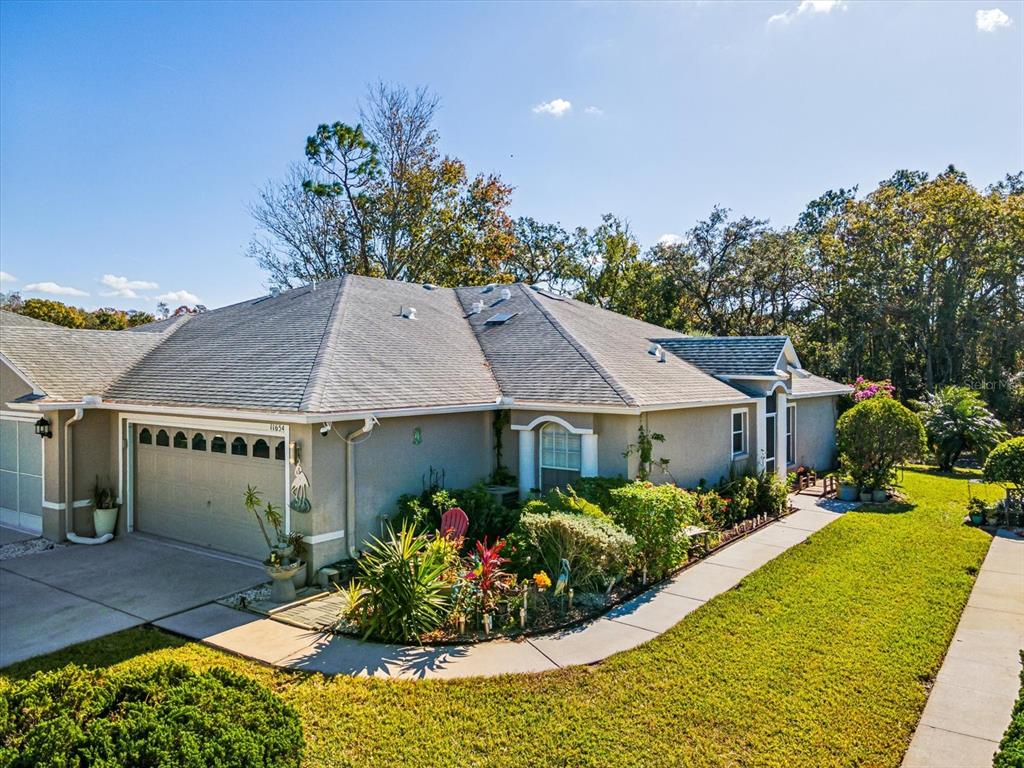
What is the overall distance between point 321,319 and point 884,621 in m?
12.5

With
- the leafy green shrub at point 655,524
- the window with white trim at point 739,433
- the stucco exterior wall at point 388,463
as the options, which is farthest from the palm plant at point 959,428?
the stucco exterior wall at point 388,463

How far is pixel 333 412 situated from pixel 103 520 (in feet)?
22.8

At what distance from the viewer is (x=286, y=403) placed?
993 centimetres

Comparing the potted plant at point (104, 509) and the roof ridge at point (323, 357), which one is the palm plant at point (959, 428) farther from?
the potted plant at point (104, 509)

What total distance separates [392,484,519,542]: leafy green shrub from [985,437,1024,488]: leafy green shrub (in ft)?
39.0

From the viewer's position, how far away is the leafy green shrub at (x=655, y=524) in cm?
1019

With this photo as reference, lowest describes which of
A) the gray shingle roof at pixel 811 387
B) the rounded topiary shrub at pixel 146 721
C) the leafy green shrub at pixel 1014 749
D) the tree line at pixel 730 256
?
the leafy green shrub at pixel 1014 749

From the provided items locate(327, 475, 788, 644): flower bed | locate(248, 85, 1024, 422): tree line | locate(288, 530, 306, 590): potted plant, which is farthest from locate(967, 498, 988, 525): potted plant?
locate(248, 85, 1024, 422): tree line

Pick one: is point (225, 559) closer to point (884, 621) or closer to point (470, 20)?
point (884, 621)

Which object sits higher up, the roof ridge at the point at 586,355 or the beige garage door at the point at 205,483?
the roof ridge at the point at 586,355

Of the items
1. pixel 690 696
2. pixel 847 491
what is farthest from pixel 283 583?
pixel 847 491

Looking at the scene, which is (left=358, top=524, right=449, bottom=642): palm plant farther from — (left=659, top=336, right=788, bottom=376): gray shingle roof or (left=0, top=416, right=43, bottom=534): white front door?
(left=659, top=336, right=788, bottom=376): gray shingle roof

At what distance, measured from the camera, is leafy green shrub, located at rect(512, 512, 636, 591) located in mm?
9305

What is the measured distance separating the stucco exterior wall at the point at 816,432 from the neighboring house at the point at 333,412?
4.13 m
